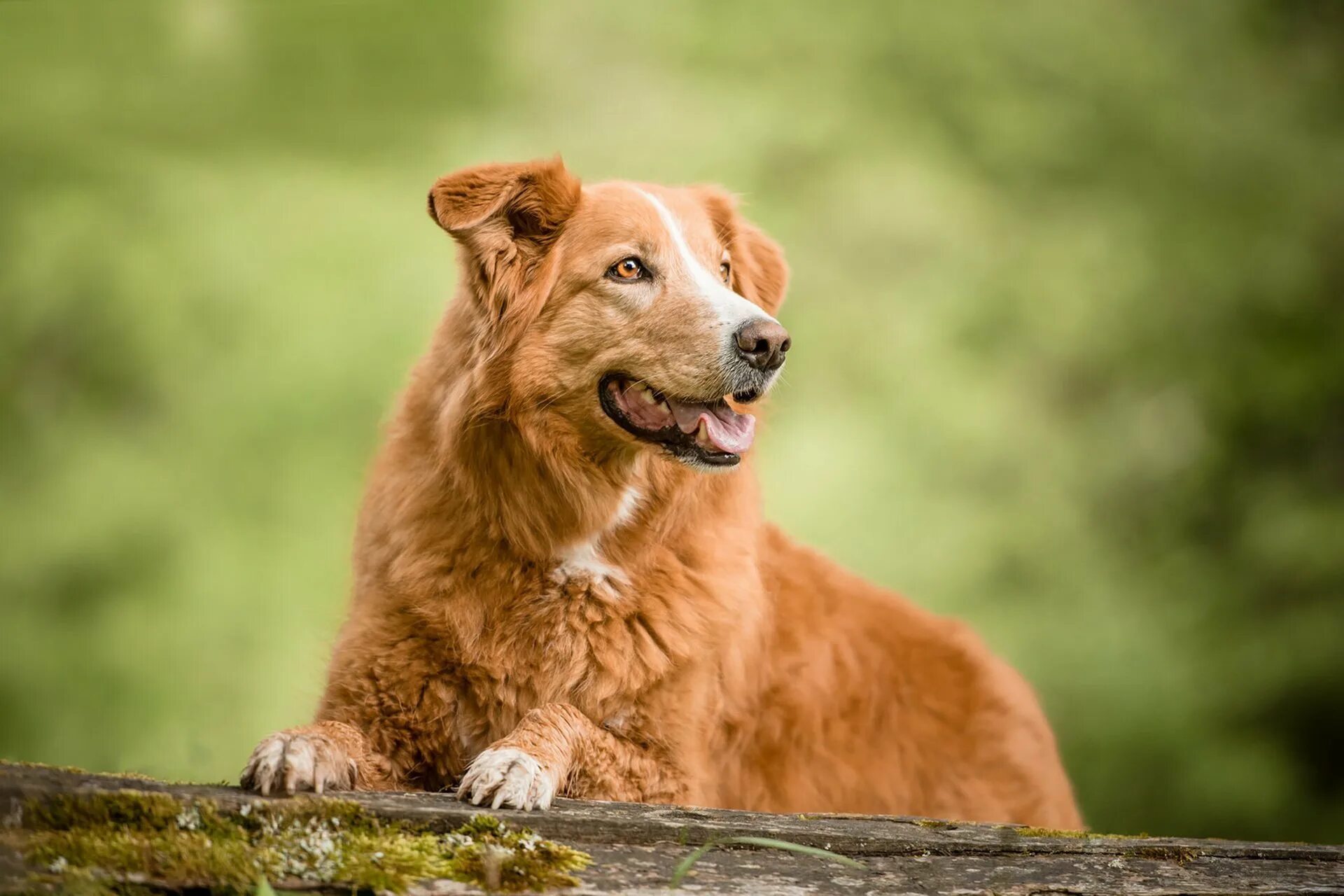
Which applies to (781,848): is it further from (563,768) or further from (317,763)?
(317,763)

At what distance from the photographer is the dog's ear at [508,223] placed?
115 inches

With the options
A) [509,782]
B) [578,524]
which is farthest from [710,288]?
[509,782]

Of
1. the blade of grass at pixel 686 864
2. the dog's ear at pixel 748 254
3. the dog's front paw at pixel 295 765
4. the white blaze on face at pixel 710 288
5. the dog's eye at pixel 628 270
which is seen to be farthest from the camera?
the dog's ear at pixel 748 254

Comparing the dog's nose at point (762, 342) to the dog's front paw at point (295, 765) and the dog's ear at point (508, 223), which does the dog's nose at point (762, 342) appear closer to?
the dog's ear at point (508, 223)

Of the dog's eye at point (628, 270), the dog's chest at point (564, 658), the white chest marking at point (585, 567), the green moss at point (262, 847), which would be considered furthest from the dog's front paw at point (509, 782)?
the dog's eye at point (628, 270)

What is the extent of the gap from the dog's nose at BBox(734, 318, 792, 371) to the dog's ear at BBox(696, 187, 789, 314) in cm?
54

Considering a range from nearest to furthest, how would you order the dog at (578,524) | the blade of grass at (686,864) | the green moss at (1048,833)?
the blade of grass at (686,864), the green moss at (1048,833), the dog at (578,524)

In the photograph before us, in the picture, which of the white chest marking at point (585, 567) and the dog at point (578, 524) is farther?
the white chest marking at point (585, 567)

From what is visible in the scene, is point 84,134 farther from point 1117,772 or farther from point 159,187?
point 1117,772

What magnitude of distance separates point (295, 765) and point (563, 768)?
608mm

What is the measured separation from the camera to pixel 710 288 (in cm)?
301

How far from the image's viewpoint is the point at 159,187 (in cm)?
680

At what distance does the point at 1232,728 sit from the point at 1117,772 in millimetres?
708

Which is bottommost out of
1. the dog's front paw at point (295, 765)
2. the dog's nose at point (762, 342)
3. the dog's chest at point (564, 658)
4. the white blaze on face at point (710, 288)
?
the dog's front paw at point (295, 765)
